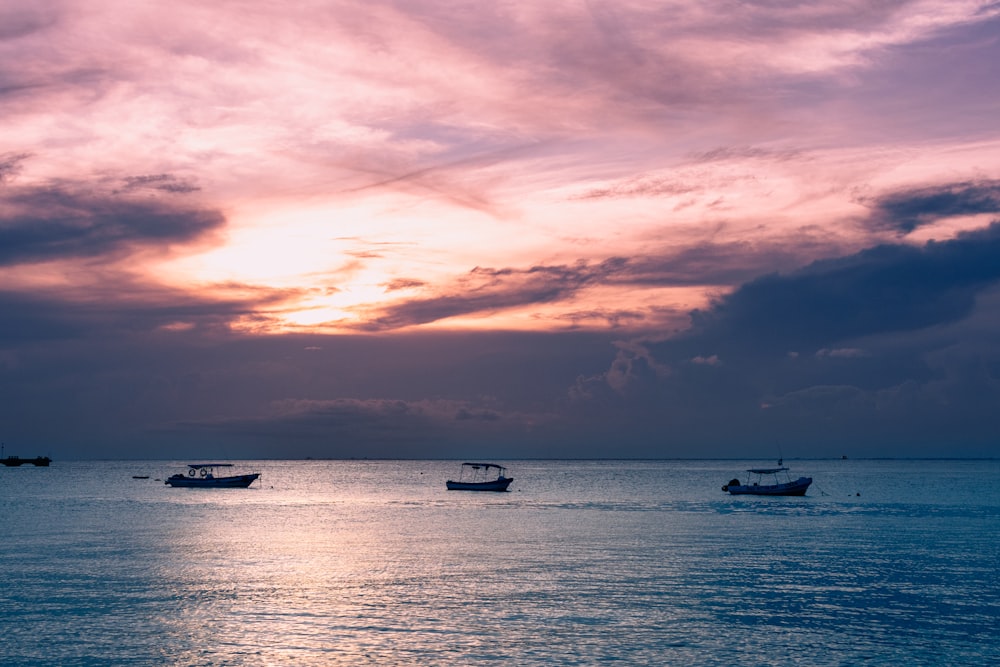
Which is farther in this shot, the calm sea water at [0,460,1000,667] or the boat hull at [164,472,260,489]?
the boat hull at [164,472,260,489]

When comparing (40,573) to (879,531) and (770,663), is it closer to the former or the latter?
(770,663)

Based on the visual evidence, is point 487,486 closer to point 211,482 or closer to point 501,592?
point 211,482

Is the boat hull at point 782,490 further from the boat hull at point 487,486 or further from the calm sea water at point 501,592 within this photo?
the calm sea water at point 501,592

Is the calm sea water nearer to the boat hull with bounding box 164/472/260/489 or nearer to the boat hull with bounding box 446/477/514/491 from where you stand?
the boat hull with bounding box 446/477/514/491

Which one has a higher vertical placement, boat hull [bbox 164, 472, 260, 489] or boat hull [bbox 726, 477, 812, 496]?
boat hull [bbox 726, 477, 812, 496]

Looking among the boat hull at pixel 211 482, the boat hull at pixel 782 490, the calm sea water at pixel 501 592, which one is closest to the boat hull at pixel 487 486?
the boat hull at pixel 211 482

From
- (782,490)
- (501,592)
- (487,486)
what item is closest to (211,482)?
(487,486)

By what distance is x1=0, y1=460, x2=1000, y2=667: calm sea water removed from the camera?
3803 cm

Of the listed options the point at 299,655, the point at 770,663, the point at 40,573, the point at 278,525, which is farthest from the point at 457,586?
the point at 278,525

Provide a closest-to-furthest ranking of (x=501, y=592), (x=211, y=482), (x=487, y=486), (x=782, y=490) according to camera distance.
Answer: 1. (x=501, y=592)
2. (x=782, y=490)
3. (x=487, y=486)
4. (x=211, y=482)

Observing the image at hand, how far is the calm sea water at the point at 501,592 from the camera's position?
3803 centimetres

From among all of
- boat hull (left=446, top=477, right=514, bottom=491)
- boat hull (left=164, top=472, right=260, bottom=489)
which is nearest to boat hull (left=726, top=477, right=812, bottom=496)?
boat hull (left=446, top=477, right=514, bottom=491)

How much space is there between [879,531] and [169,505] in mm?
95944

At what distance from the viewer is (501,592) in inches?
2025
